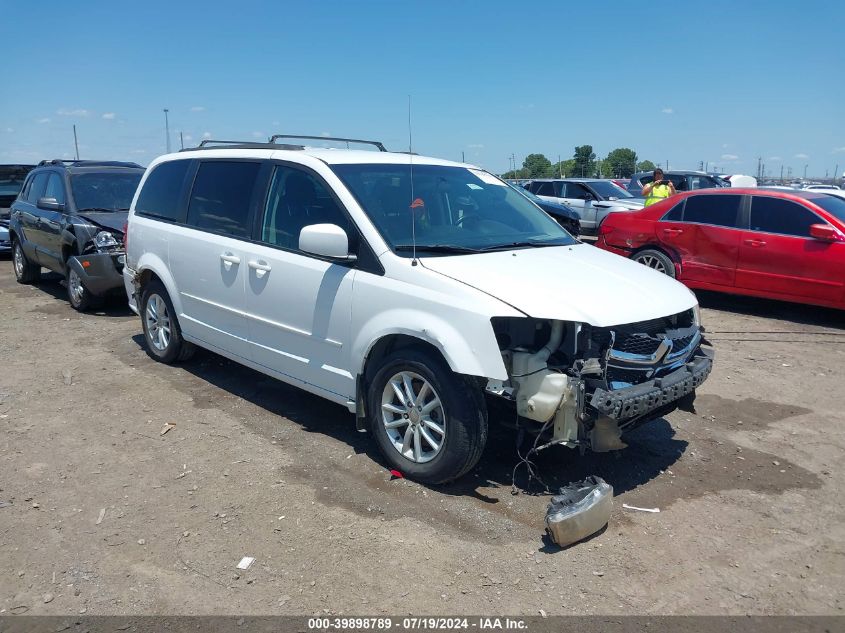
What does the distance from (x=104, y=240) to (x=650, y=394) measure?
288 inches

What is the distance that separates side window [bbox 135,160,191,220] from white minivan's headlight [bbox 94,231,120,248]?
2.27 m

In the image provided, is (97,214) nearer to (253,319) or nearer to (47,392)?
(47,392)

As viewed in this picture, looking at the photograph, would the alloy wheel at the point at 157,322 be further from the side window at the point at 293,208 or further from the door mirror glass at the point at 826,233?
the door mirror glass at the point at 826,233

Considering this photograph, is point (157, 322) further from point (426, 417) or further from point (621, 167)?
point (621, 167)

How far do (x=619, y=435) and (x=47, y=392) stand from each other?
15.9ft

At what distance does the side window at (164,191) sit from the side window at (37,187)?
4.49 m

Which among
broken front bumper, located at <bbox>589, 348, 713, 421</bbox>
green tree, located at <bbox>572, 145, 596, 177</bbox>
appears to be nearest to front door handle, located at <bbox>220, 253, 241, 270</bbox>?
broken front bumper, located at <bbox>589, 348, 713, 421</bbox>

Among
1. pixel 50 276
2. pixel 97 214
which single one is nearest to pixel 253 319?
pixel 97 214

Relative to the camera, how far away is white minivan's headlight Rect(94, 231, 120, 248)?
880cm

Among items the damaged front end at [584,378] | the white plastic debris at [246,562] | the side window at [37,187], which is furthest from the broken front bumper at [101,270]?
the damaged front end at [584,378]

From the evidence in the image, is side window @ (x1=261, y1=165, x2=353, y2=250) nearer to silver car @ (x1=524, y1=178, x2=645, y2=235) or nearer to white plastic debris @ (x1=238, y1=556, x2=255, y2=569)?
white plastic debris @ (x1=238, y1=556, x2=255, y2=569)

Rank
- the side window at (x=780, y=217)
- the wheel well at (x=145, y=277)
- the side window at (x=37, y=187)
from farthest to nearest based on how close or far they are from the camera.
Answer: the side window at (x=37, y=187) < the side window at (x=780, y=217) < the wheel well at (x=145, y=277)

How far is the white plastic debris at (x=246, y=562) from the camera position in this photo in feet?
11.4

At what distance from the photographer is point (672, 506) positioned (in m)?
4.10
